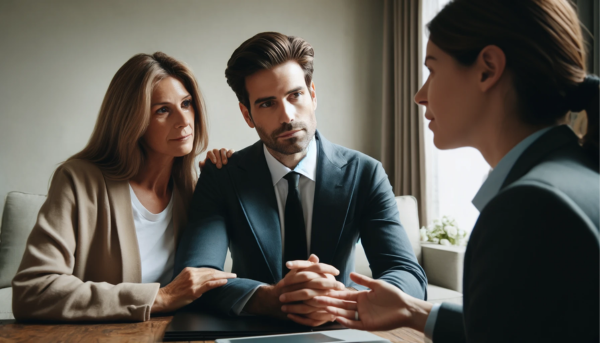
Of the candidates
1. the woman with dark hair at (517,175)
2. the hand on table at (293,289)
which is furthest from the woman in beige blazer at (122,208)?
the woman with dark hair at (517,175)

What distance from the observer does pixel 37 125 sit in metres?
3.45

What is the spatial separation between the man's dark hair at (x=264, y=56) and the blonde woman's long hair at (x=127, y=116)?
0.19m

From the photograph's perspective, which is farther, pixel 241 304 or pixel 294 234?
pixel 294 234

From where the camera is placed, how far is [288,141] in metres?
1.53

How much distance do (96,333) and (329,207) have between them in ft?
2.52

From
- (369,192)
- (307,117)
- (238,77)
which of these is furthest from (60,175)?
(369,192)

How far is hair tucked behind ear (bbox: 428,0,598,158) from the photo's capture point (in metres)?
0.67

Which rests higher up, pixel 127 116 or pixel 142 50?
pixel 142 50

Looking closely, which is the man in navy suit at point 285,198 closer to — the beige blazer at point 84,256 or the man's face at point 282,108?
the man's face at point 282,108

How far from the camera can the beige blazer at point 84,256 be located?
115 centimetres

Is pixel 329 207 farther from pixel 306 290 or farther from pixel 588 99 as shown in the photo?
pixel 588 99

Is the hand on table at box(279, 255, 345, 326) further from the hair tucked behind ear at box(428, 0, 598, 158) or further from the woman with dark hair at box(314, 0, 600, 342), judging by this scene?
the hair tucked behind ear at box(428, 0, 598, 158)

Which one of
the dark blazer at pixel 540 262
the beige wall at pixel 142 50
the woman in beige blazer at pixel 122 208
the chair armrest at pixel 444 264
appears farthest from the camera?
the beige wall at pixel 142 50

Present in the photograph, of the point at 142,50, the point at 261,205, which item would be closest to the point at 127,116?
the point at 261,205
